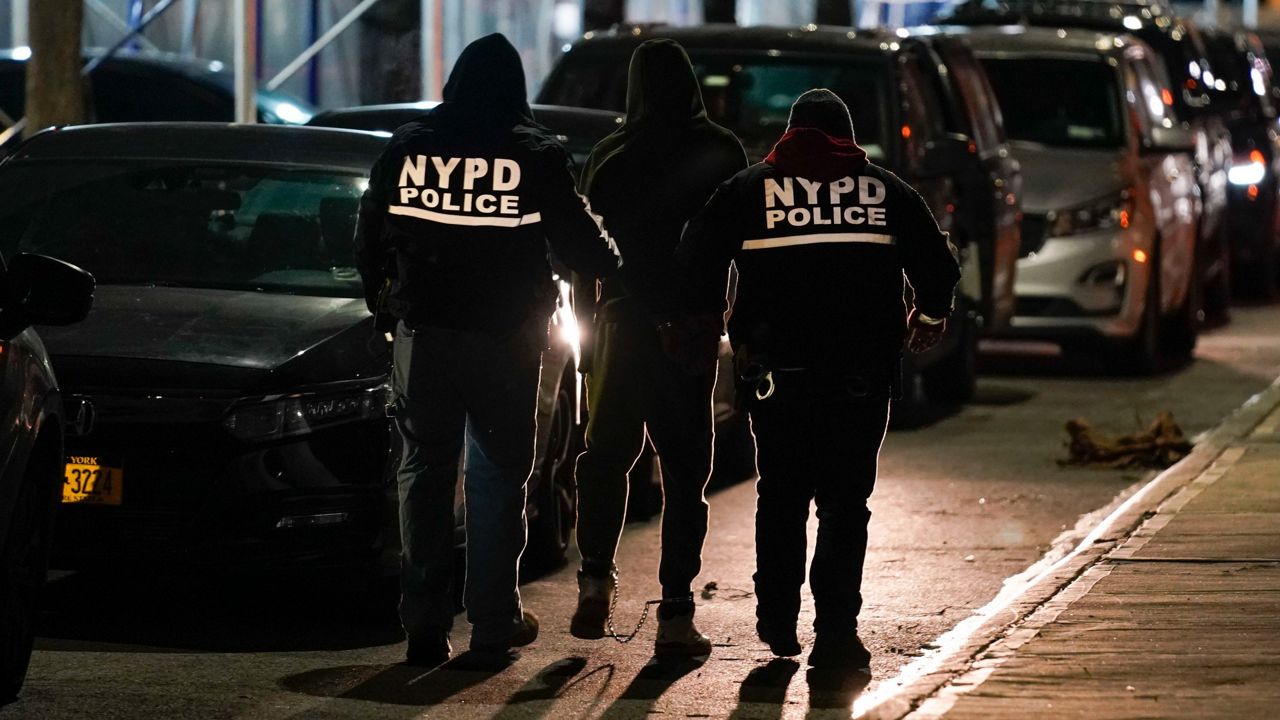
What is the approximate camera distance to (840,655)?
7.26m

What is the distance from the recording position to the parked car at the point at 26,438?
6305mm

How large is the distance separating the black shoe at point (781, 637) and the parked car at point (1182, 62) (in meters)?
12.1

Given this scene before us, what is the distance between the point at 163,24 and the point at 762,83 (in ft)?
23.3

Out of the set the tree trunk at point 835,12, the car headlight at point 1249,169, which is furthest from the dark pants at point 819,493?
the tree trunk at point 835,12

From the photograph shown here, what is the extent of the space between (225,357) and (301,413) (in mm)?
294

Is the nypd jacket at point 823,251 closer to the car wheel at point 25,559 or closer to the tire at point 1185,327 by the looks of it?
the car wheel at point 25,559

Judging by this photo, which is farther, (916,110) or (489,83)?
(916,110)

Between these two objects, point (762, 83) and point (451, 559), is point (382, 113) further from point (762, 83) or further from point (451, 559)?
point (451, 559)

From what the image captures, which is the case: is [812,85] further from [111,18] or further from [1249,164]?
[1249,164]

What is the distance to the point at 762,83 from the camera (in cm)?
1313

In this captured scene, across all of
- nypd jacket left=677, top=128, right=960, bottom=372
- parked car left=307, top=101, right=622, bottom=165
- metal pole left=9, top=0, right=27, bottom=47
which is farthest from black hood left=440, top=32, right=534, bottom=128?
metal pole left=9, top=0, right=27, bottom=47

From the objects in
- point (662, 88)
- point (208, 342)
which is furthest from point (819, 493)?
point (208, 342)

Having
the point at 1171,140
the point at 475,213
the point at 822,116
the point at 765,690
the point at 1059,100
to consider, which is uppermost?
the point at 822,116

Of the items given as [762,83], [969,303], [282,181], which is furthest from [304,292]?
[969,303]
